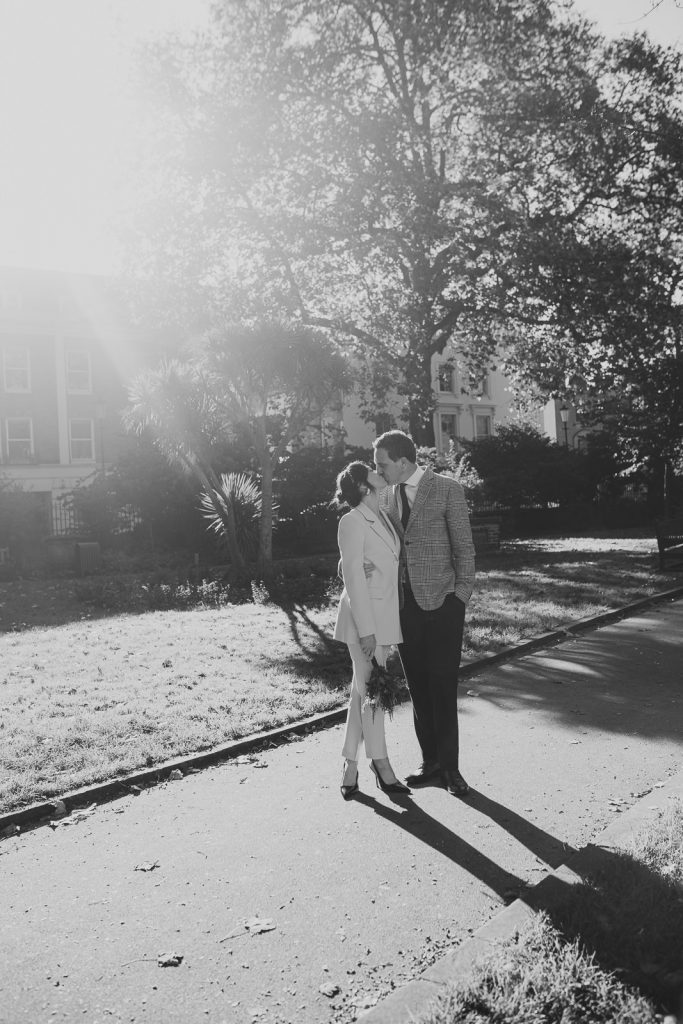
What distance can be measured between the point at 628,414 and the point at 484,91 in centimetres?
1018

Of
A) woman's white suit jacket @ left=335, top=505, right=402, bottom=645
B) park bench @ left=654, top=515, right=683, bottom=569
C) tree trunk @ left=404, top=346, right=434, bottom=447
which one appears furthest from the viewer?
tree trunk @ left=404, top=346, right=434, bottom=447

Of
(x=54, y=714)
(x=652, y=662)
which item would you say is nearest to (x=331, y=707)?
(x=54, y=714)

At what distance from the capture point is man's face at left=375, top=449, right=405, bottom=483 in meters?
5.13

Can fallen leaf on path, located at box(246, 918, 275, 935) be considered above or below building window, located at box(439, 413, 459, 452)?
below

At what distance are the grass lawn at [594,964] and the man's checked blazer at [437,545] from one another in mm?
1791

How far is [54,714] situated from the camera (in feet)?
23.2

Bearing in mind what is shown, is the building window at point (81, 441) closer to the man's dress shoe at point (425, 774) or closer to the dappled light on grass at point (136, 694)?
the dappled light on grass at point (136, 694)

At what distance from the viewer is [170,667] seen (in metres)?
8.96

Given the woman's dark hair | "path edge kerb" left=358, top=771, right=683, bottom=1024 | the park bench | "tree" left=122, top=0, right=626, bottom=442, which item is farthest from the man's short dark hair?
"tree" left=122, top=0, right=626, bottom=442

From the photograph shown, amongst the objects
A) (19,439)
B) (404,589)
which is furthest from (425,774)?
(19,439)

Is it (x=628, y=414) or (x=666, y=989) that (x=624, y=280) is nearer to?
(x=628, y=414)

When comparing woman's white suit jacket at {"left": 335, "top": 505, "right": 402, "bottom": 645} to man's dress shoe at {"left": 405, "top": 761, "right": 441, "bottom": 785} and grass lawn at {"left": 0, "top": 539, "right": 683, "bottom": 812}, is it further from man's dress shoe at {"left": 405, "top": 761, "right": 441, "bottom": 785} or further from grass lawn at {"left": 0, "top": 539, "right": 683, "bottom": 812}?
grass lawn at {"left": 0, "top": 539, "right": 683, "bottom": 812}

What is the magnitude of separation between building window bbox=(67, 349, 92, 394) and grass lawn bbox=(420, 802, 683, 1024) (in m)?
43.6

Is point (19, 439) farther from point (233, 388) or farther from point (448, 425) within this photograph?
point (233, 388)
